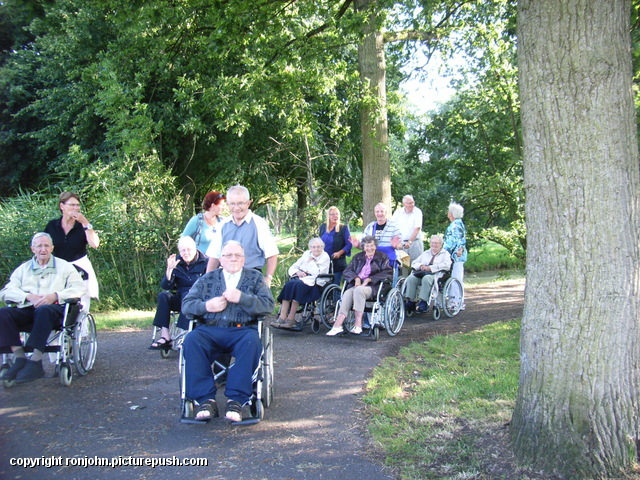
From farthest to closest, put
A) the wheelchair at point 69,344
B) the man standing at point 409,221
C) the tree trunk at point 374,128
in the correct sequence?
the tree trunk at point 374,128, the man standing at point 409,221, the wheelchair at point 69,344

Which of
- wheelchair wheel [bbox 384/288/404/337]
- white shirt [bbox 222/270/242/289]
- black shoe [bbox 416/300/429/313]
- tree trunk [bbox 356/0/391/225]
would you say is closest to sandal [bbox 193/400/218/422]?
white shirt [bbox 222/270/242/289]

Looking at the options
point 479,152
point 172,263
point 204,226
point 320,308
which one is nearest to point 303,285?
point 320,308

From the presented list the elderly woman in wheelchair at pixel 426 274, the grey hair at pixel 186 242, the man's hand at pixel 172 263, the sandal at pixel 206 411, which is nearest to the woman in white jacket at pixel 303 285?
the elderly woman in wheelchair at pixel 426 274

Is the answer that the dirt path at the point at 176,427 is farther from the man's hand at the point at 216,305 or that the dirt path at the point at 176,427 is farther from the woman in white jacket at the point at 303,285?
the woman in white jacket at the point at 303,285

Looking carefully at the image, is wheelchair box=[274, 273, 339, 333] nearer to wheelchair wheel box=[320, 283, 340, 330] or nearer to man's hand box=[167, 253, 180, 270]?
wheelchair wheel box=[320, 283, 340, 330]

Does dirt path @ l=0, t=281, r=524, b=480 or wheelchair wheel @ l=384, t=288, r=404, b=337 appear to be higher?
wheelchair wheel @ l=384, t=288, r=404, b=337

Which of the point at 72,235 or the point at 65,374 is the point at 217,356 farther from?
the point at 72,235

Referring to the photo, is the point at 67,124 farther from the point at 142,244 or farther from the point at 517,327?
the point at 517,327

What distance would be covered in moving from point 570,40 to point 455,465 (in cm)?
267

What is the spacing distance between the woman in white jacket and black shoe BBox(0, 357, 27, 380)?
3.20 meters

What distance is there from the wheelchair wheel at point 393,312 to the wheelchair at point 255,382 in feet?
9.11

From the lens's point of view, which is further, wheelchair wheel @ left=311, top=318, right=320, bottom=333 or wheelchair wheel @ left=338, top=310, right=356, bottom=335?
wheelchair wheel @ left=311, top=318, right=320, bottom=333

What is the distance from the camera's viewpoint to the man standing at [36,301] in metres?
5.33

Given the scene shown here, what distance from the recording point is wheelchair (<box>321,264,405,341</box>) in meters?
7.53
